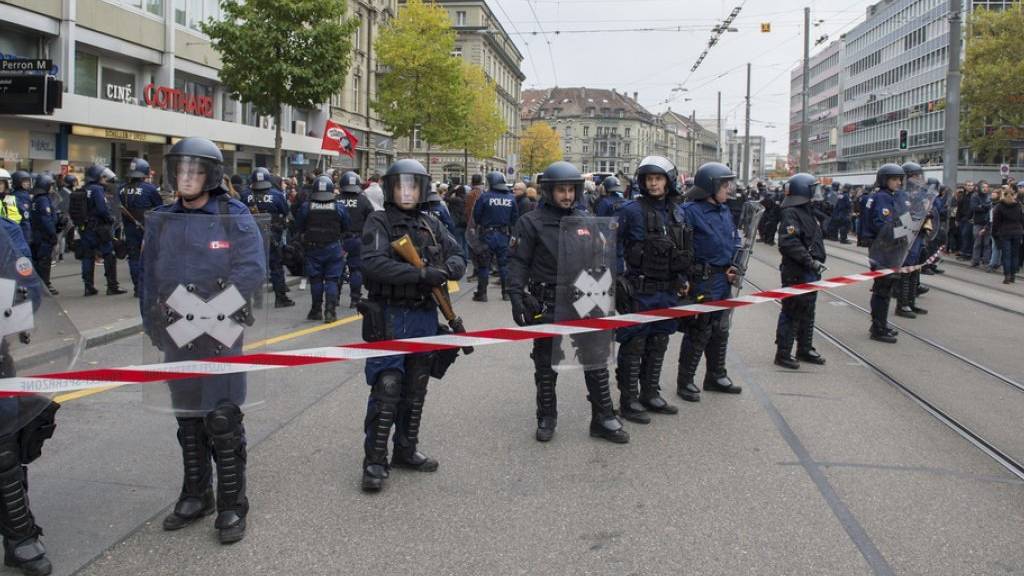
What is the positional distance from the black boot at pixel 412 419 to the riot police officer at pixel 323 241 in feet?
19.3

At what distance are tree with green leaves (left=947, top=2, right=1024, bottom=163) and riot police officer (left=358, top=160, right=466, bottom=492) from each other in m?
42.9

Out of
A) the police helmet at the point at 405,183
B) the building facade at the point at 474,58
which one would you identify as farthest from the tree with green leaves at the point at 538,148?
the police helmet at the point at 405,183

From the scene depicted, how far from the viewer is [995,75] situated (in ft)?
134

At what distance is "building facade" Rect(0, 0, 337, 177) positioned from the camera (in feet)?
66.3

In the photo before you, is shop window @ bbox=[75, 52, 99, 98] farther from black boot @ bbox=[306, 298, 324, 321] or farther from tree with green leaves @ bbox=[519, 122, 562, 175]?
tree with green leaves @ bbox=[519, 122, 562, 175]

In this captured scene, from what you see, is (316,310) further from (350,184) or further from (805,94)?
(805,94)

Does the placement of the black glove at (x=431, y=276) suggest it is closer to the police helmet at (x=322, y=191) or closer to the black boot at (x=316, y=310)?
the police helmet at (x=322, y=191)

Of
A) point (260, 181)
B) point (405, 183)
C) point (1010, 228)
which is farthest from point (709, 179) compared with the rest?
point (1010, 228)

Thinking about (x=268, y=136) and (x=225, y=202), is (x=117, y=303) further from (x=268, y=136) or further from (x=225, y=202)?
(x=268, y=136)

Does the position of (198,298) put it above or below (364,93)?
below

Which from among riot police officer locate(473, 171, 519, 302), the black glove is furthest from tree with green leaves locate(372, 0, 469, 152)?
the black glove

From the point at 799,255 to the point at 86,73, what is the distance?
67.4 feet

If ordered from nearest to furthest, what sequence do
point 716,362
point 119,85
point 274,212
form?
point 716,362, point 274,212, point 119,85

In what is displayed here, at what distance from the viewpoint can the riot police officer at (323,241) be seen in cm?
1056
